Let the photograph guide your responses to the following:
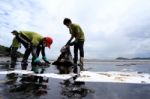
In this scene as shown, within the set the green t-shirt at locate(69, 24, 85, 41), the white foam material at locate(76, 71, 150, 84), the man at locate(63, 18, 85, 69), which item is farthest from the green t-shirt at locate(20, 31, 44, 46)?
the white foam material at locate(76, 71, 150, 84)

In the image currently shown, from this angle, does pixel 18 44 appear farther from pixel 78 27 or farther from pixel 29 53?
pixel 78 27

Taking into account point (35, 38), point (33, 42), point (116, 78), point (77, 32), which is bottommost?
point (116, 78)

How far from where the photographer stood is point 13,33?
17.7m

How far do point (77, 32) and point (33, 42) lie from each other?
2.59 metres

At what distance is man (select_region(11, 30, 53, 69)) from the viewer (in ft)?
51.7

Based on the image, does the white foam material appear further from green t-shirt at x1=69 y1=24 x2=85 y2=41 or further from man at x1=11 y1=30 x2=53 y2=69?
man at x1=11 y1=30 x2=53 y2=69

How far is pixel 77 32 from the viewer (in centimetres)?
1498

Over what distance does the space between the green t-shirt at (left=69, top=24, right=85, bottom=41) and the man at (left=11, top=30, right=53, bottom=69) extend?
47.2 inches

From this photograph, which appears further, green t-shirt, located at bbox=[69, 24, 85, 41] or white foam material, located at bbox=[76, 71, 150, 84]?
green t-shirt, located at bbox=[69, 24, 85, 41]

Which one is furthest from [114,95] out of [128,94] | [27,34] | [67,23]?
[27,34]

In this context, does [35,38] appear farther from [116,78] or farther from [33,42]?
[116,78]

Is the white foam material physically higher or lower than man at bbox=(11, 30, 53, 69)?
lower

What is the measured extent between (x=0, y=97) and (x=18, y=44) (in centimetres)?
1354

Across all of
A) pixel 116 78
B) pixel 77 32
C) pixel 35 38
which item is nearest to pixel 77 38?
pixel 77 32
